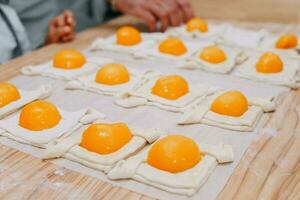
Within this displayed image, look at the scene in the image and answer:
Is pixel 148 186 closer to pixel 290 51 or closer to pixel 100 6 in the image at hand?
pixel 290 51

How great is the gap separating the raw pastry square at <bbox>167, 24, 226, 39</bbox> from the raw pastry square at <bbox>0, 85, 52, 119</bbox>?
2.47 feet

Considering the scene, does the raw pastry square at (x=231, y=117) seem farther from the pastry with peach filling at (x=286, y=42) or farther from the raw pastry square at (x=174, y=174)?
the pastry with peach filling at (x=286, y=42)

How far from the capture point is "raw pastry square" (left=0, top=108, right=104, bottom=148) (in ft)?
3.13

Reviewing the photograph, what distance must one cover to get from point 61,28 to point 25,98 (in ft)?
2.16

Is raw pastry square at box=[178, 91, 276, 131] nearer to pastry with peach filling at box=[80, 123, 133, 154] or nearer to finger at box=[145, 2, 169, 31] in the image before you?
pastry with peach filling at box=[80, 123, 133, 154]

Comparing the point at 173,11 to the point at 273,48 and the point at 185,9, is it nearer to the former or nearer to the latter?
the point at 185,9

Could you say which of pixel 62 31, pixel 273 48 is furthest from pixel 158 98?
pixel 62 31

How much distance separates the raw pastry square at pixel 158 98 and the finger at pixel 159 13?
0.71 metres

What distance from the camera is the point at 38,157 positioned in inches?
36.2

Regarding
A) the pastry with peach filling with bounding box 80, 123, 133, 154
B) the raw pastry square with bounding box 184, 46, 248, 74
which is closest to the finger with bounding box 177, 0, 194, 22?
the raw pastry square with bounding box 184, 46, 248, 74

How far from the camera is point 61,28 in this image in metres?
1.74

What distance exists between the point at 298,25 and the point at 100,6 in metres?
1.02

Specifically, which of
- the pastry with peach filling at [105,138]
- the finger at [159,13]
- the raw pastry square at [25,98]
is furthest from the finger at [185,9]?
the pastry with peach filling at [105,138]

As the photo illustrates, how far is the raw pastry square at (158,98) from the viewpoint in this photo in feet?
3.70
